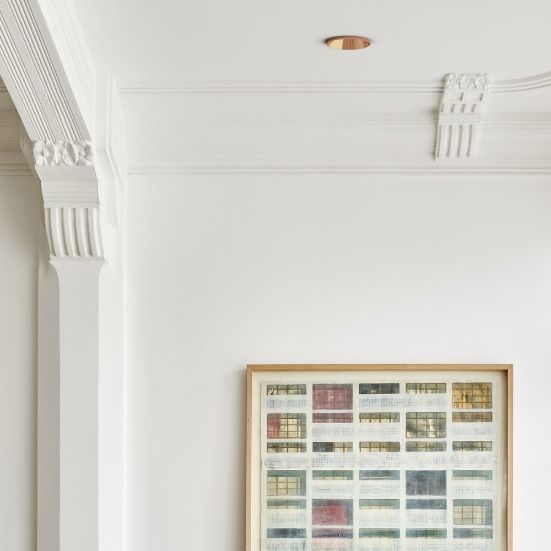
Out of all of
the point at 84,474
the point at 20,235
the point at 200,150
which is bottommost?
the point at 84,474

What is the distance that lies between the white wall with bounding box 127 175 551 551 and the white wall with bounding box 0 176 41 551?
297 mm

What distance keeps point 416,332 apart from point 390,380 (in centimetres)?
17

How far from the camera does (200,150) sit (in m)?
3.18

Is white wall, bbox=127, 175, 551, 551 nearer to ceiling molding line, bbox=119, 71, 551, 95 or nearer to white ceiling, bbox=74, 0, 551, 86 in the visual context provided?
ceiling molding line, bbox=119, 71, 551, 95

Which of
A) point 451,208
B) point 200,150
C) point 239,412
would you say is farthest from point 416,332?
point 200,150

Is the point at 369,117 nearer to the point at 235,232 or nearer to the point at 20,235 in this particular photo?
the point at 235,232

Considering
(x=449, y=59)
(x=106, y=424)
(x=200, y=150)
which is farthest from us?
(x=200, y=150)

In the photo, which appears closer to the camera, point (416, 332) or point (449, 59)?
point (449, 59)

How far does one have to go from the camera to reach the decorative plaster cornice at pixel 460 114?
2918 mm

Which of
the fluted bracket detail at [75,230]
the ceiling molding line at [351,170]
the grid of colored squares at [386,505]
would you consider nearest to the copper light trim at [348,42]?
the ceiling molding line at [351,170]

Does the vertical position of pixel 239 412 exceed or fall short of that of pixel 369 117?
it falls short

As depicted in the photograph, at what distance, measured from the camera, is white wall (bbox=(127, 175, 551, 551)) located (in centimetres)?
318

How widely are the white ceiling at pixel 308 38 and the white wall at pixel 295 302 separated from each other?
47 centimetres

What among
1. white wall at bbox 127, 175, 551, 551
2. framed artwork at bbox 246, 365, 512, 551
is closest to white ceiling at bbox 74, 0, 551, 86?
white wall at bbox 127, 175, 551, 551
